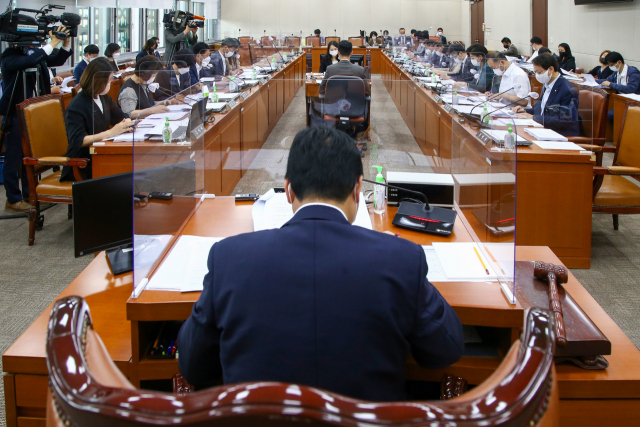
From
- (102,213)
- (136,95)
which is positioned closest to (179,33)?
(136,95)

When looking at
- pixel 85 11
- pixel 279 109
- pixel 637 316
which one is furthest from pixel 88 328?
pixel 85 11

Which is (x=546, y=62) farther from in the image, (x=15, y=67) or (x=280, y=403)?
(x=280, y=403)

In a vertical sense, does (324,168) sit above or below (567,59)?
below

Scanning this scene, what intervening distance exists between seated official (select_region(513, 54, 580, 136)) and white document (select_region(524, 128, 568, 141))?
0.33 m

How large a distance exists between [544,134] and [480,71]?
3637 millimetres

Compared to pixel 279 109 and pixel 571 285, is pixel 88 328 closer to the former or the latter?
pixel 571 285

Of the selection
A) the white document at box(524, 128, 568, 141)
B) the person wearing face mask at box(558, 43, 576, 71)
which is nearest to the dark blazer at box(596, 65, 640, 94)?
the person wearing face mask at box(558, 43, 576, 71)

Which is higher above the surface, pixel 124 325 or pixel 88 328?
pixel 88 328

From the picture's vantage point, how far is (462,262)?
1687 mm

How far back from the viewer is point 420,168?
13.4ft

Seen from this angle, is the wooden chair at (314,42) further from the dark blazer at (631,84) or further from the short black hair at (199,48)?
the dark blazer at (631,84)

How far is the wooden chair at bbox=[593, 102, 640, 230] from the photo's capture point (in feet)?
10.5

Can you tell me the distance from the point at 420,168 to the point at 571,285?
87.0 inches

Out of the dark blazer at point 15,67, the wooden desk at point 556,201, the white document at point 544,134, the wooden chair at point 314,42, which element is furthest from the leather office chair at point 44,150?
the wooden chair at point 314,42
